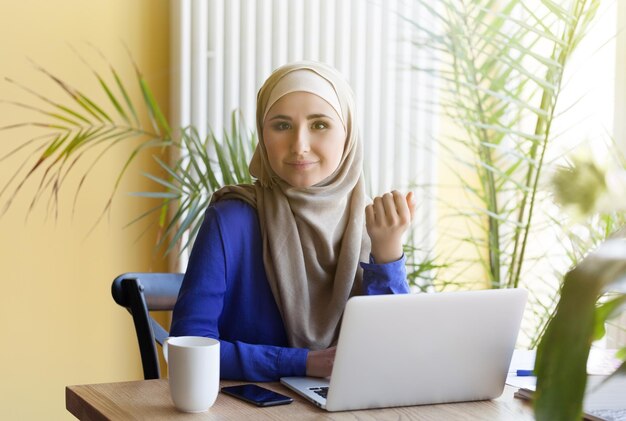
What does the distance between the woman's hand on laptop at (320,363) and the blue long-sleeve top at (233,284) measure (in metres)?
0.12

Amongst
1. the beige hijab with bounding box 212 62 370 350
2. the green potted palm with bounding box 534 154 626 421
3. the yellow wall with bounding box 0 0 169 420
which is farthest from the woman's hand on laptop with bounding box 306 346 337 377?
the yellow wall with bounding box 0 0 169 420

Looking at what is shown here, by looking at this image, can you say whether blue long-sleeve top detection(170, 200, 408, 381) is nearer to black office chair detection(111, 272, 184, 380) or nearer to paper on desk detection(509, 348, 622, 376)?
black office chair detection(111, 272, 184, 380)

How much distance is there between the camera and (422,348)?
1194 mm

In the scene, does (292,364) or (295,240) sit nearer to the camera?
(292,364)

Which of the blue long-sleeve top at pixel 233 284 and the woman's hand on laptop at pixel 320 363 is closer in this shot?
the woman's hand on laptop at pixel 320 363

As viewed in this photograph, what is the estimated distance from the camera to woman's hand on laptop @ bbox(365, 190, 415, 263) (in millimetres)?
1588

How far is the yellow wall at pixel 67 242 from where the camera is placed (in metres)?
2.74

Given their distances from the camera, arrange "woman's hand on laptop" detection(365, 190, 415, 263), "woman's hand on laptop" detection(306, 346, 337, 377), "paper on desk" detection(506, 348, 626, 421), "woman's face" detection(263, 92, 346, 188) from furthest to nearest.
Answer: "woman's face" detection(263, 92, 346, 188)
"woman's hand on laptop" detection(365, 190, 415, 263)
"woman's hand on laptop" detection(306, 346, 337, 377)
"paper on desk" detection(506, 348, 626, 421)

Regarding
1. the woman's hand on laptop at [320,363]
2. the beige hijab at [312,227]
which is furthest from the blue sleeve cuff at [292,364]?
the beige hijab at [312,227]

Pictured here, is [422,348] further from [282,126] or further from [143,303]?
[143,303]

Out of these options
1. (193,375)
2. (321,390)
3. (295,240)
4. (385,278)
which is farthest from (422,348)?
(295,240)

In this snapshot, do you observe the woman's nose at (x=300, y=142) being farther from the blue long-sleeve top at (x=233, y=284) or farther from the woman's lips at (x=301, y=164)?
the blue long-sleeve top at (x=233, y=284)

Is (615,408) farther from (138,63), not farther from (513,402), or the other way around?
(138,63)

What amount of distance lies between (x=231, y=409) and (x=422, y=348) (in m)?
0.28
